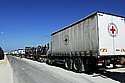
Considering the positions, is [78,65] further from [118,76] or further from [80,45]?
[118,76]

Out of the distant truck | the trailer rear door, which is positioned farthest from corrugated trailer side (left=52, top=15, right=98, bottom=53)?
the trailer rear door

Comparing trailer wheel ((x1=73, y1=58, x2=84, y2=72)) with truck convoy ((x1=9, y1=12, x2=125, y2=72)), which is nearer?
truck convoy ((x1=9, y1=12, x2=125, y2=72))

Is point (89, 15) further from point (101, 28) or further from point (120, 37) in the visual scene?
point (120, 37)

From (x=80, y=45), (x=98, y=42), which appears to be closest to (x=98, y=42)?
(x=98, y=42)

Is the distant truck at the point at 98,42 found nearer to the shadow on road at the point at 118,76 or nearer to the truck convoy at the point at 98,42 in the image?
the truck convoy at the point at 98,42

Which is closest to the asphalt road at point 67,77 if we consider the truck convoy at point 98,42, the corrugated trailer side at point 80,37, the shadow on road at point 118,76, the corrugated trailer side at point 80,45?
the shadow on road at point 118,76

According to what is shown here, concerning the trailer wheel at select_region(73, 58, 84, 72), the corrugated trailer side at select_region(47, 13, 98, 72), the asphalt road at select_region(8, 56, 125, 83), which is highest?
the corrugated trailer side at select_region(47, 13, 98, 72)

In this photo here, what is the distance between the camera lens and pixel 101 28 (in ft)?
49.8

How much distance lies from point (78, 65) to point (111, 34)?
391cm

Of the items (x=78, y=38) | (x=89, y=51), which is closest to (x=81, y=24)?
(x=78, y=38)

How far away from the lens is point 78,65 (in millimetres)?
17953

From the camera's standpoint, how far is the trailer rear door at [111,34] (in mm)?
15125

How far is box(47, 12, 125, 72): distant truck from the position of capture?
1515cm

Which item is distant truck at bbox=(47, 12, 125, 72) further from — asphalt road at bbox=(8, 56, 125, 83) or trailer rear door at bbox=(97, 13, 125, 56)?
asphalt road at bbox=(8, 56, 125, 83)
